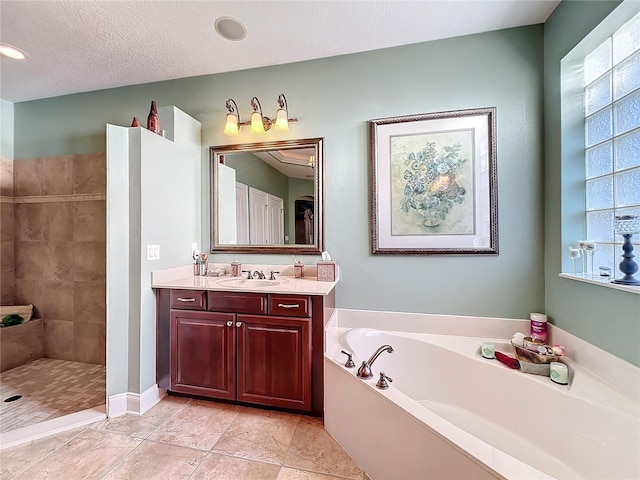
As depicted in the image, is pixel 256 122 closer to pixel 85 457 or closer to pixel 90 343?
pixel 85 457

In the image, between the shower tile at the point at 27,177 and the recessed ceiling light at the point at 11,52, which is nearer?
the recessed ceiling light at the point at 11,52

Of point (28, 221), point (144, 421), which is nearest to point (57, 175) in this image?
point (28, 221)

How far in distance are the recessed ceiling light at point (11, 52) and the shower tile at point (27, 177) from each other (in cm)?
98

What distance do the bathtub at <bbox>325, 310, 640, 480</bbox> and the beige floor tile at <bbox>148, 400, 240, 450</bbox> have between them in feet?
2.24

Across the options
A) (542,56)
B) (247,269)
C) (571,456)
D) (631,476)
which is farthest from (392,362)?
(542,56)

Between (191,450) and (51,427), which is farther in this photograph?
(51,427)

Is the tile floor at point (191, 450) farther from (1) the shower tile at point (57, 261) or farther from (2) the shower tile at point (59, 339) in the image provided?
(1) the shower tile at point (57, 261)

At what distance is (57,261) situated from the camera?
2.60 meters

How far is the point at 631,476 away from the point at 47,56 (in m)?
4.16

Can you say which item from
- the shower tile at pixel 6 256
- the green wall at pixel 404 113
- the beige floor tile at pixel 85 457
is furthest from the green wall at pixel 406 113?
the shower tile at pixel 6 256

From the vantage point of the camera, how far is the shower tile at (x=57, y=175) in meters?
2.57

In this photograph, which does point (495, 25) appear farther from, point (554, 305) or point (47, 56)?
point (47, 56)

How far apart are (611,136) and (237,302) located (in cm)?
237

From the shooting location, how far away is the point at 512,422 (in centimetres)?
142
